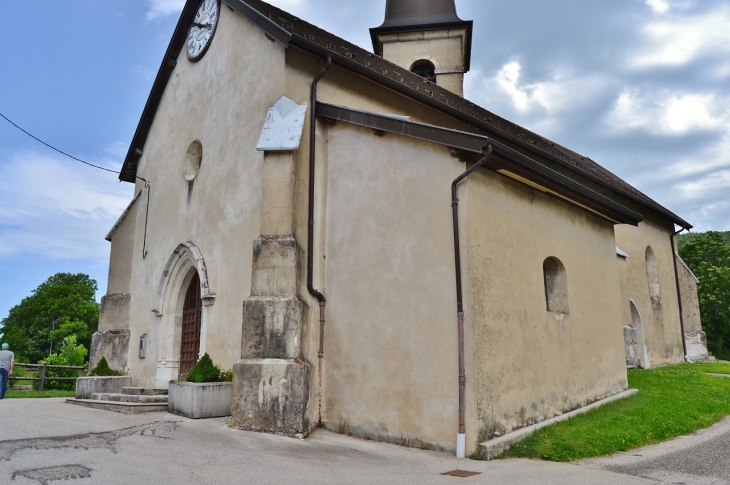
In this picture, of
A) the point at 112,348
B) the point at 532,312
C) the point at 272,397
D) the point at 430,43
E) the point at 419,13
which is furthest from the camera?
the point at 419,13

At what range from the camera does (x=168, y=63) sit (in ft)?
47.7

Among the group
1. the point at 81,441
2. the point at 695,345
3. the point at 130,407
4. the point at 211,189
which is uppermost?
the point at 211,189

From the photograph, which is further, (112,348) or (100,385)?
(112,348)

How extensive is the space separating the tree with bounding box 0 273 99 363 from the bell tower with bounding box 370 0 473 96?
47.2 metres

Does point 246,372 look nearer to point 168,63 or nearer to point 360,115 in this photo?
point 360,115

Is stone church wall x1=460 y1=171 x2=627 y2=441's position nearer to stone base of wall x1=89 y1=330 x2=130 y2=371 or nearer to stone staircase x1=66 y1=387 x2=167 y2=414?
stone staircase x1=66 y1=387 x2=167 y2=414

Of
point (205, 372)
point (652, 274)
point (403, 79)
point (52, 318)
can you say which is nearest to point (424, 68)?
point (403, 79)

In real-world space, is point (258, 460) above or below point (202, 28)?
below

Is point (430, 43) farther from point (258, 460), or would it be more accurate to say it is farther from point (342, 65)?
point (258, 460)

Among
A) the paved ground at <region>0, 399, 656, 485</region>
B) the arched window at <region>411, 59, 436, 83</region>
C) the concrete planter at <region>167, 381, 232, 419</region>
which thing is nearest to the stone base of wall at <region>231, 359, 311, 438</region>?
the paved ground at <region>0, 399, 656, 485</region>

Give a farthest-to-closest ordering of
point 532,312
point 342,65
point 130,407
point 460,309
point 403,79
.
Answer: point 403,79 → point 342,65 → point 130,407 → point 532,312 → point 460,309

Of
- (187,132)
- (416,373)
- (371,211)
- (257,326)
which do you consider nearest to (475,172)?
(371,211)

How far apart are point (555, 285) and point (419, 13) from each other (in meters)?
15.7

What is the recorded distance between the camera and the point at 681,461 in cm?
710
